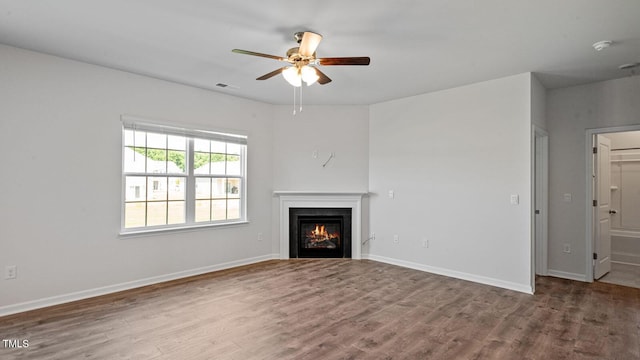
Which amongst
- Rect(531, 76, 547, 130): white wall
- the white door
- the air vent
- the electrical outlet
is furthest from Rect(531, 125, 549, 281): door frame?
the electrical outlet

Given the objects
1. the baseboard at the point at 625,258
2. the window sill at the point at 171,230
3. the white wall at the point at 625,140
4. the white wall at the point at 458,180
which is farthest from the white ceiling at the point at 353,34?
the baseboard at the point at 625,258

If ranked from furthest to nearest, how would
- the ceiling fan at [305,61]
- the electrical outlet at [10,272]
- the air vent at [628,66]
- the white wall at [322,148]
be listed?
the white wall at [322,148]
the air vent at [628,66]
the electrical outlet at [10,272]
the ceiling fan at [305,61]

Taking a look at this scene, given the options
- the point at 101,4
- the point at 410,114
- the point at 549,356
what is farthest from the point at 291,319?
the point at 410,114

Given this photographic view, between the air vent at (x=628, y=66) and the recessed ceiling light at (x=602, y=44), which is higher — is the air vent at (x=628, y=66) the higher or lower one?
the higher one

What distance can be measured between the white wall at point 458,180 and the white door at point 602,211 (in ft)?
4.42

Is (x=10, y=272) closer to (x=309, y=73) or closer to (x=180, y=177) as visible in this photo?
(x=180, y=177)

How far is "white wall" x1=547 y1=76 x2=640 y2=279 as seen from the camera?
4312 millimetres

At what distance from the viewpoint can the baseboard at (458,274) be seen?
4077 millimetres

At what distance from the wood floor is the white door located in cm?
43

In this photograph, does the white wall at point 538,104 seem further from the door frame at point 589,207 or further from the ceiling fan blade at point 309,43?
the ceiling fan blade at point 309,43

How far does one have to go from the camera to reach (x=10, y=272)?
10.7 ft

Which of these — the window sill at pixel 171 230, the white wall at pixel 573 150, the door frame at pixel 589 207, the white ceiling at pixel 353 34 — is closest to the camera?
the white ceiling at pixel 353 34

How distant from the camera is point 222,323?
10.0 ft

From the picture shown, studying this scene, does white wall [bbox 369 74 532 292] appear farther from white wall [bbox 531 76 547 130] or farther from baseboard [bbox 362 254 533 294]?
white wall [bbox 531 76 547 130]
